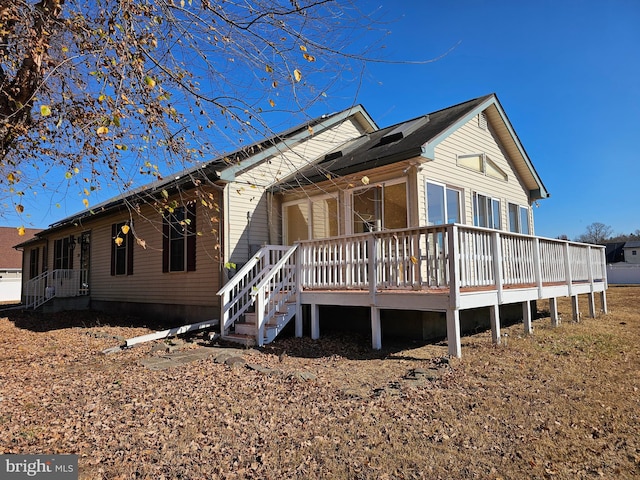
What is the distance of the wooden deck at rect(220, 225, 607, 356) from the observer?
6863 millimetres

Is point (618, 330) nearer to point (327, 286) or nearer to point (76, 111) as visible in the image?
point (327, 286)

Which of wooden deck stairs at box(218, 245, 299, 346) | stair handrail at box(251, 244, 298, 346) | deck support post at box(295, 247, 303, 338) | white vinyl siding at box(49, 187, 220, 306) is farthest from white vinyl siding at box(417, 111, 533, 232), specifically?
white vinyl siding at box(49, 187, 220, 306)

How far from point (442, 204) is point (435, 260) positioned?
12.0 feet

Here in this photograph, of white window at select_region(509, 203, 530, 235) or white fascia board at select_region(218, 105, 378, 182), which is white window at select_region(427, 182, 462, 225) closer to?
white fascia board at select_region(218, 105, 378, 182)

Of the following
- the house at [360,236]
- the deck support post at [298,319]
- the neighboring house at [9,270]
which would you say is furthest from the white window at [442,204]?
the neighboring house at [9,270]

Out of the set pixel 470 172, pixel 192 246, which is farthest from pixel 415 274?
pixel 192 246

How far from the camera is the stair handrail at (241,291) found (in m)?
8.92

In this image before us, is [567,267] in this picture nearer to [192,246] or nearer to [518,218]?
[518,218]

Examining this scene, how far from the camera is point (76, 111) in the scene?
5.62 meters

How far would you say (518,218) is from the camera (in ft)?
44.5

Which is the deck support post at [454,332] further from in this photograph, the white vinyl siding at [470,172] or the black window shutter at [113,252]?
the black window shutter at [113,252]

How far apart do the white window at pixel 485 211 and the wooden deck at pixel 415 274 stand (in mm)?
2019

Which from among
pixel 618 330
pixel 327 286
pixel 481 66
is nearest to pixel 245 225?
pixel 327 286

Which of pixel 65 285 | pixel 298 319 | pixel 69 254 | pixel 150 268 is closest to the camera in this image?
pixel 298 319
